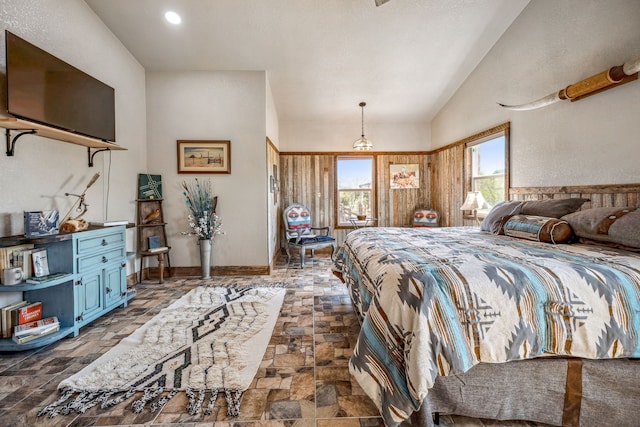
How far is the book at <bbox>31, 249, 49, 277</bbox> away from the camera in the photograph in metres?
2.29

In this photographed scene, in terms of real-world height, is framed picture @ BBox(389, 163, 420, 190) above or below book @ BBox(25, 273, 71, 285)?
above

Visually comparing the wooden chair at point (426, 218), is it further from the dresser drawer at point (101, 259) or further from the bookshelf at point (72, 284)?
the bookshelf at point (72, 284)

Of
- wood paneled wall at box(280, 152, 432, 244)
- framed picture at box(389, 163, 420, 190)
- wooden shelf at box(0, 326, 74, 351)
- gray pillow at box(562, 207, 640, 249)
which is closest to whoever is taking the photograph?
gray pillow at box(562, 207, 640, 249)

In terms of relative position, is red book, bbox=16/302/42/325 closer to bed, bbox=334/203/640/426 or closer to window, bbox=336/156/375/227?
bed, bbox=334/203/640/426

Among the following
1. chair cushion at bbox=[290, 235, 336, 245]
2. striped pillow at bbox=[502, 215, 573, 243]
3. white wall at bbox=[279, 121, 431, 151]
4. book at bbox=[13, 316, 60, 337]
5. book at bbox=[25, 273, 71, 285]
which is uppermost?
white wall at bbox=[279, 121, 431, 151]

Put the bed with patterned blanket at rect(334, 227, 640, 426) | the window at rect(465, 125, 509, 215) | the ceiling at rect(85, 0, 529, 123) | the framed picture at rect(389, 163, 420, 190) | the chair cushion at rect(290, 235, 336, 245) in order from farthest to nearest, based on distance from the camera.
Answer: the framed picture at rect(389, 163, 420, 190), the chair cushion at rect(290, 235, 336, 245), the window at rect(465, 125, 509, 215), the ceiling at rect(85, 0, 529, 123), the bed with patterned blanket at rect(334, 227, 640, 426)

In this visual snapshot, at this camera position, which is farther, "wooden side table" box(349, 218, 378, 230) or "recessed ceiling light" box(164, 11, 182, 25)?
"wooden side table" box(349, 218, 378, 230)

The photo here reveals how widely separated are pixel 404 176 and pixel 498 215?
10.6 feet

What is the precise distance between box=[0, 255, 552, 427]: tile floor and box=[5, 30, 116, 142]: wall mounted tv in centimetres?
186

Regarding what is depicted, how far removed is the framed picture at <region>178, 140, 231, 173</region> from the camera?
4.22 m

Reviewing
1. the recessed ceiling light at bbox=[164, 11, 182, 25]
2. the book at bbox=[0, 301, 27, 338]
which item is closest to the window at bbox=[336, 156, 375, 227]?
the recessed ceiling light at bbox=[164, 11, 182, 25]

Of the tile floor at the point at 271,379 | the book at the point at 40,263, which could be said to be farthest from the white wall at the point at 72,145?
the tile floor at the point at 271,379

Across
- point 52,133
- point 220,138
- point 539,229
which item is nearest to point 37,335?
point 52,133

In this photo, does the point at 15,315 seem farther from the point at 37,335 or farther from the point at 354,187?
the point at 354,187
